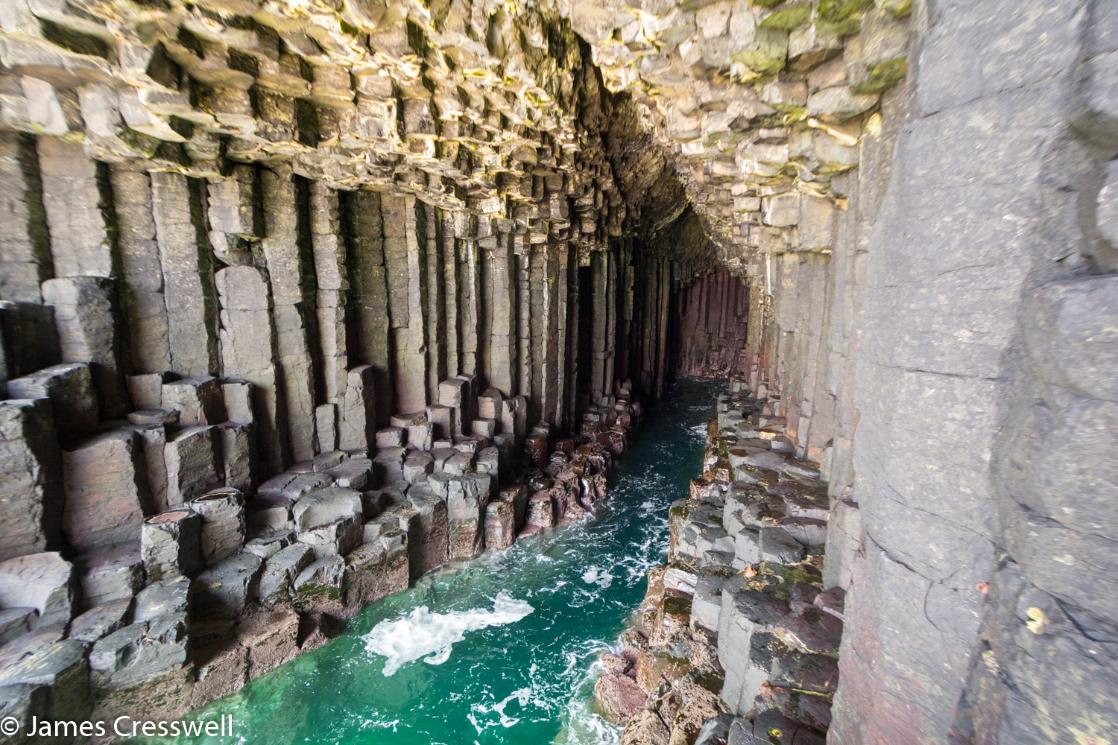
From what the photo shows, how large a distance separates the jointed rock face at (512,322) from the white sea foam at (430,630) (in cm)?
85

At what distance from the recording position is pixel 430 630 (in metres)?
9.17

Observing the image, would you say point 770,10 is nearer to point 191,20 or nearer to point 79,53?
point 191,20

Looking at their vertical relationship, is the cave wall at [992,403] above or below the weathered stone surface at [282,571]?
above

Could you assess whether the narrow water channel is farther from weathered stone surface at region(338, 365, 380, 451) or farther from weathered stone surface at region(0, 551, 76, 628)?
weathered stone surface at region(338, 365, 380, 451)

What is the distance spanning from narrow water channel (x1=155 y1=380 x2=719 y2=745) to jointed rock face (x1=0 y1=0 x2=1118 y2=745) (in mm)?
640

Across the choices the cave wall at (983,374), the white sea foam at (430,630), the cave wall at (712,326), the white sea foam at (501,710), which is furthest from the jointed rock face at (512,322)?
the cave wall at (712,326)

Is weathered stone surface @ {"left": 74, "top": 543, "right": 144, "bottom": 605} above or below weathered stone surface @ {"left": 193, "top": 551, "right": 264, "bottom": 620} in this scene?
above

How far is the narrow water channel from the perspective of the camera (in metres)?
7.21

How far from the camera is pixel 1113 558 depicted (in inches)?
71.3

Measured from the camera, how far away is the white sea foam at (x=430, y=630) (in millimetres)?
8570

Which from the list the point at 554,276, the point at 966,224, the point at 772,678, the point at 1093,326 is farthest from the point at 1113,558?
the point at 554,276

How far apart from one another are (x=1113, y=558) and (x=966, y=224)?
5.09 ft

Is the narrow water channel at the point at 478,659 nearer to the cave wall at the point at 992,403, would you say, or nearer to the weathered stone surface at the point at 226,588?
the weathered stone surface at the point at 226,588

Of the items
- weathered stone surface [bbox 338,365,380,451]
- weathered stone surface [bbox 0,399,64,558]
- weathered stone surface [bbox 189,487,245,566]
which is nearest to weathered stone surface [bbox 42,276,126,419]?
weathered stone surface [bbox 0,399,64,558]
